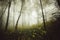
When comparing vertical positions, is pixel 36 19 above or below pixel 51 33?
above

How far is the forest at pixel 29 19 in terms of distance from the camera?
1.75 metres

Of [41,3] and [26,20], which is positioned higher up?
[41,3]

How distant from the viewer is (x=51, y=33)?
1747 millimetres

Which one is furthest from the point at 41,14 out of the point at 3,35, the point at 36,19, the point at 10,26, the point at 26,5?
the point at 3,35

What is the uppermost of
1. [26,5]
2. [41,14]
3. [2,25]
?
[26,5]

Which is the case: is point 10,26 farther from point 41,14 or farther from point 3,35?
point 41,14

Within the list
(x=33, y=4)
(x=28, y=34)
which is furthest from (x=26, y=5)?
(x=28, y=34)

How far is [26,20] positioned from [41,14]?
0.19 metres

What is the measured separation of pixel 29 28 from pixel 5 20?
30 cm

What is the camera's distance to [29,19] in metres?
1.80

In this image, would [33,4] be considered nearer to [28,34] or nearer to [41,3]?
[41,3]

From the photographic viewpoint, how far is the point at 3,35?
1.76m

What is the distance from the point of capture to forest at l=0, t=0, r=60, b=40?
1.75 m

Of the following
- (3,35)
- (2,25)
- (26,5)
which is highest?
(26,5)
